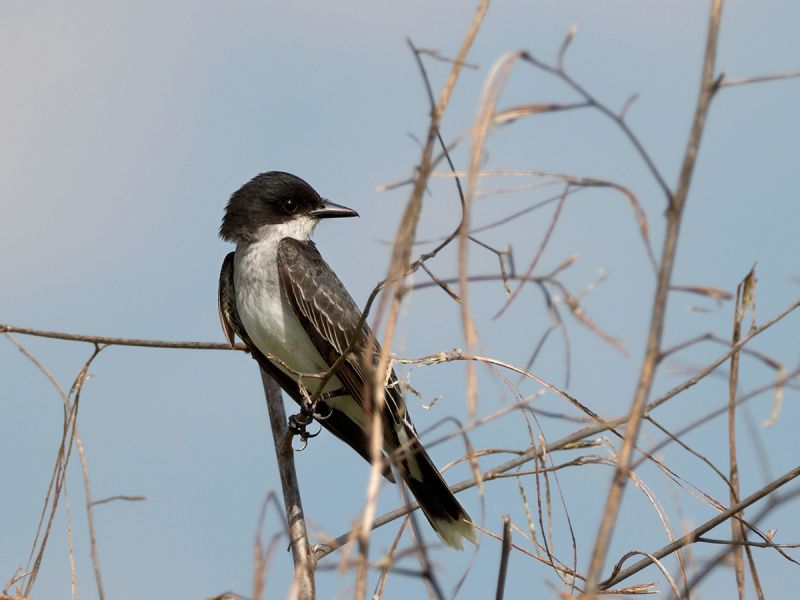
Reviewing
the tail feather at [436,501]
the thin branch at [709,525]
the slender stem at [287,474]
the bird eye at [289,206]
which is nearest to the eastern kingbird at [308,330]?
the tail feather at [436,501]

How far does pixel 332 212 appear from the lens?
26.0 feet

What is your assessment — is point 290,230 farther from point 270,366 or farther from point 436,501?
point 436,501

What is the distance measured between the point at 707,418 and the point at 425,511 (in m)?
4.78

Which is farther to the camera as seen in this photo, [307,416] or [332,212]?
[332,212]

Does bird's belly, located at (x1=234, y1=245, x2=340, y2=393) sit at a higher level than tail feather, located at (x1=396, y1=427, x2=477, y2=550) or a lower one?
higher

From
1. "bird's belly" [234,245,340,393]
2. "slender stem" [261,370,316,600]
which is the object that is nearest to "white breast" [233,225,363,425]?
"bird's belly" [234,245,340,393]

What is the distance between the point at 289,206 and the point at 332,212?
12.7 inches

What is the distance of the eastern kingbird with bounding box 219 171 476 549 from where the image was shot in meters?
6.54

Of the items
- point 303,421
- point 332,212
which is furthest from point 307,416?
point 332,212

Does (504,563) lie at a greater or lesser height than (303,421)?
lesser

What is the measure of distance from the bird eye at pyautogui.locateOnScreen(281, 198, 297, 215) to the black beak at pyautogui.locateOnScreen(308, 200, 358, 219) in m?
0.13

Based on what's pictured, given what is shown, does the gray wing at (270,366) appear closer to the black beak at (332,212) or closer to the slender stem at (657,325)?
the black beak at (332,212)

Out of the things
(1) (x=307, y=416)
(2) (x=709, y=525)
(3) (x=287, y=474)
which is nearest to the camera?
(2) (x=709, y=525)

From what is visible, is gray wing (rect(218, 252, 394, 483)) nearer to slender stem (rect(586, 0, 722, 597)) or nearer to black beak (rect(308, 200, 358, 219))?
black beak (rect(308, 200, 358, 219))
